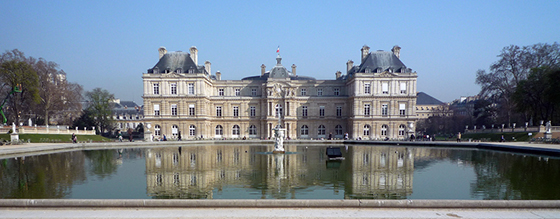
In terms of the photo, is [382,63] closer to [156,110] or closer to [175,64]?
[175,64]

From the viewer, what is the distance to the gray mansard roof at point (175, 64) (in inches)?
2149

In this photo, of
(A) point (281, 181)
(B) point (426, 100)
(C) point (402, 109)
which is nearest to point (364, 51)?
(C) point (402, 109)

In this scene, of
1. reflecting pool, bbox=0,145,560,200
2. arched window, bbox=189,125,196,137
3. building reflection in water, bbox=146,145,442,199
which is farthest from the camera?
arched window, bbox=189,125,196,137

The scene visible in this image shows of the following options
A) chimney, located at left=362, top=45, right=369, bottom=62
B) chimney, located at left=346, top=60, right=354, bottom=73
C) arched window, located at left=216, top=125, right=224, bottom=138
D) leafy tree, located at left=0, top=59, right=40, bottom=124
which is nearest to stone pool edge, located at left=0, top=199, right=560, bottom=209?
leafy tree, located at left=0, top=59, right=40, bottom=124

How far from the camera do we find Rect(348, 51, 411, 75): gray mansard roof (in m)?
54.1

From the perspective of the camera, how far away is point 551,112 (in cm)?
4472

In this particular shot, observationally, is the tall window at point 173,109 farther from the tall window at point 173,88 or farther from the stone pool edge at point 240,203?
the stone pool edge at point 240,203

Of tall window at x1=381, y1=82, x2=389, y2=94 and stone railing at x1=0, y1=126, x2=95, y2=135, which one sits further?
tall window at x1=381, y1=82, x2=389, y2=94

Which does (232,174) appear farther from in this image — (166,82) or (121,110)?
(121,110)

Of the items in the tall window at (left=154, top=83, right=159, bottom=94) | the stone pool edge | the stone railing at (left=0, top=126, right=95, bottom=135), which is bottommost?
the stone pool edge

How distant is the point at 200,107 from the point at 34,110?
25.7 meters

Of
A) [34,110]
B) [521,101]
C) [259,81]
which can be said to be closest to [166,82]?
[259,81]

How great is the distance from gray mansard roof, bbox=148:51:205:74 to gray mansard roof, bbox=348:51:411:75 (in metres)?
27.1

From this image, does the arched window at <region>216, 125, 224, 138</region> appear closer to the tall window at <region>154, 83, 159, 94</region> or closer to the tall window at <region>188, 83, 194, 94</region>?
the tall window at <region>188, 83, 194, 94</region>
